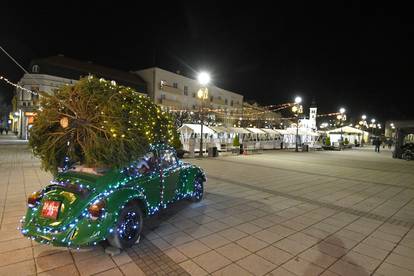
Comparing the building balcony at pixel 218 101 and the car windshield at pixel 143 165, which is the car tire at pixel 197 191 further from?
the building balcony at pixel 218 101

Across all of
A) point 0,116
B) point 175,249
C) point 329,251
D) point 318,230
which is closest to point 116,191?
point 175,249

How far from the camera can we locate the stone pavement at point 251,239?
11.4 ft

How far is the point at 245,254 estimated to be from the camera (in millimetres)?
3873

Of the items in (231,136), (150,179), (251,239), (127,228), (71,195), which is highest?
(231,136)

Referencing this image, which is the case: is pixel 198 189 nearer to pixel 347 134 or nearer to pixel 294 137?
pixel 294 137

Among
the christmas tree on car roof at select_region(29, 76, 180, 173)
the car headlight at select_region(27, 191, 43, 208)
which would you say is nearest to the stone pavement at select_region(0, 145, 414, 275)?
the car headlight at select_region(27, 191, 43, 208)

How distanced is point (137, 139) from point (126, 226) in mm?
1373

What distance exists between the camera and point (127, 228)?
3.96 meters

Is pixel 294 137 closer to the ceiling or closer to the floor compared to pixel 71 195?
closer to the ceiling

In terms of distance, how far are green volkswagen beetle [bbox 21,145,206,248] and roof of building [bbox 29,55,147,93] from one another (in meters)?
25.9

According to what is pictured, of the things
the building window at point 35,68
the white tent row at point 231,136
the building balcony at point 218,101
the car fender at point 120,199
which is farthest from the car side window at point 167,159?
the building balcony at point 218,101

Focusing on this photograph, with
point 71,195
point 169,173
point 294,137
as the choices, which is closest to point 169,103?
point 294,137

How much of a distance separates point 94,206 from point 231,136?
24.8m

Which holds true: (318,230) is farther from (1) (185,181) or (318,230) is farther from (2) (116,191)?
(2) (116,191)
